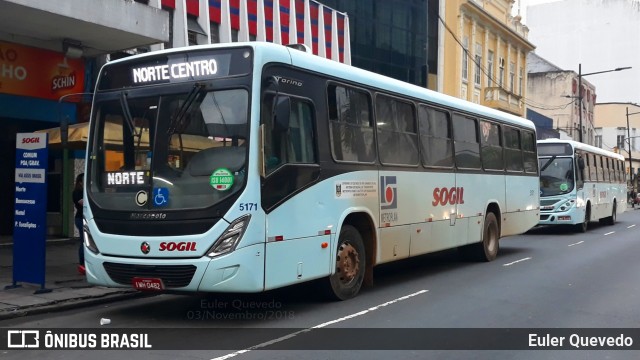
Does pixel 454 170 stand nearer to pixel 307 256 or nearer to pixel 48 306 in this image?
pixel 307 256

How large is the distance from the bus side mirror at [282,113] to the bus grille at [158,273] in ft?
6.12

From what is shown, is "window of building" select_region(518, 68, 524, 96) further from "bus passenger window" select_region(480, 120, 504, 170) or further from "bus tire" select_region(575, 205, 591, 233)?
"bus passenger window" select_region(480, 120, 504, 170)

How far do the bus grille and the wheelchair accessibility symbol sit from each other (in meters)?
0.70

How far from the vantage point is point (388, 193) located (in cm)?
973

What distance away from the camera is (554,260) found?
14.0 meters

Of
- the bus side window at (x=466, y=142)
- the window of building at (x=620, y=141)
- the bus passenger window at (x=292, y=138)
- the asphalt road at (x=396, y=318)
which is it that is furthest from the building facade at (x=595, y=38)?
the bus passenger window at (x=292, y=138)

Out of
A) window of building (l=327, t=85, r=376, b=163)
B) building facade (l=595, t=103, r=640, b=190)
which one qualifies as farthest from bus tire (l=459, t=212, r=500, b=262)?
building facade (l=595, t=103, r=640, b=190)

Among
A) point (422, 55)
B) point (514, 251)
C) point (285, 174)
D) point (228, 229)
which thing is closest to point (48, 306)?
point (228, 229)

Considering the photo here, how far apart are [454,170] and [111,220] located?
6693 mm

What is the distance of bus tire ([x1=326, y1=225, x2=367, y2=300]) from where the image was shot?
862cm

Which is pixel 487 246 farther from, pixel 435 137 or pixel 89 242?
pixel 89 242

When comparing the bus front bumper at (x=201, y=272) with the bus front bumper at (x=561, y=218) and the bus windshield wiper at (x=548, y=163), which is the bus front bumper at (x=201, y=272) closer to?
the bus front bumper at (x=561, y=218)

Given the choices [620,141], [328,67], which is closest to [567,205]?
[328,67]

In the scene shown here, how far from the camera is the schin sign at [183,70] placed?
24.3 feet
